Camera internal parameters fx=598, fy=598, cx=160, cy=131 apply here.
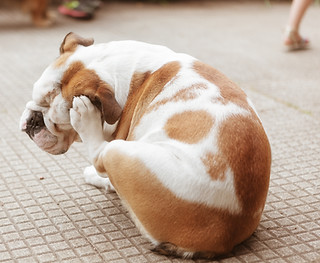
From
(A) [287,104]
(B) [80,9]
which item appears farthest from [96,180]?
(B) [80,9]

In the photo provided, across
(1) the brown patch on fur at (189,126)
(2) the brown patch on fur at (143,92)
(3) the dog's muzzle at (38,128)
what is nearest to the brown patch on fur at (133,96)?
(2) the brown patch on fur at (143,92)

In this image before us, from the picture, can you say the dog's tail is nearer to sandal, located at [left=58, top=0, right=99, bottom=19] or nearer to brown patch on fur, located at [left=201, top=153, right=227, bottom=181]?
brown patch on fur, located at [left=201, top=153, right=227, bottom=181]

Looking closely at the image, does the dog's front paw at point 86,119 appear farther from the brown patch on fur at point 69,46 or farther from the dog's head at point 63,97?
the brown patch on fur at point 69,46

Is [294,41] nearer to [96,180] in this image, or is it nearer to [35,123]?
[96,180]

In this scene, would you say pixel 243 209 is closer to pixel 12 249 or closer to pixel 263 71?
pixel 12 249

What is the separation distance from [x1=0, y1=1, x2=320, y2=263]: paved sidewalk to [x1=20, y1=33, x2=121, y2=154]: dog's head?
12.1 inches

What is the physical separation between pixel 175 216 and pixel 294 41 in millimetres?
3671

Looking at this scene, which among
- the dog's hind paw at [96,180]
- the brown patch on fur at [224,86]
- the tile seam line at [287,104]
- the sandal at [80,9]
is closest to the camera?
the brown patch on fur at [224,86]

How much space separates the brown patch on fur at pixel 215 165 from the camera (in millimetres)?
2117

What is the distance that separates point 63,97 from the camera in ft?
7.95

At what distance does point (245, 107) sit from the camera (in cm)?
225

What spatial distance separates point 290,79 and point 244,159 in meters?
2.64

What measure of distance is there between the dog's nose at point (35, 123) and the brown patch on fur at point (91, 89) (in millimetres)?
206

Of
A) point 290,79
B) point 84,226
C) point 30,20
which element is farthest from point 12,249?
point 30,20
